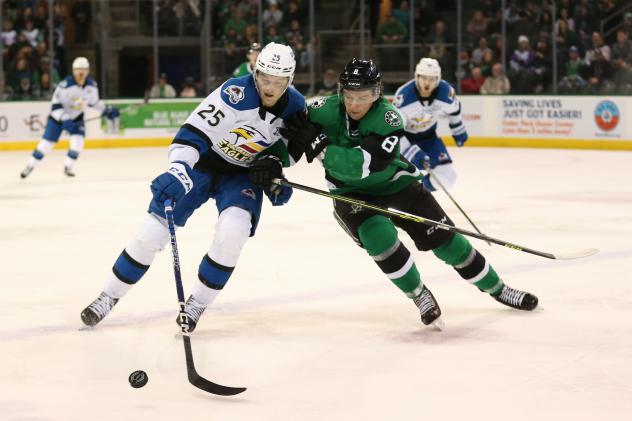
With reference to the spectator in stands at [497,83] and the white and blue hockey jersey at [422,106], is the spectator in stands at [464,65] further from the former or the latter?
the white and blue hockey jersey at [422,106]

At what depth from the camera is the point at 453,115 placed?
7.75 m

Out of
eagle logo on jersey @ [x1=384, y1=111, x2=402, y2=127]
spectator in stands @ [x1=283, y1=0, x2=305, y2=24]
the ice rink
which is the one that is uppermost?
spectator in stands @ [x1=283, y1=0, x2=305, y2=24]

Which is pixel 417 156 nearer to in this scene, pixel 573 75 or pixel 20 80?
pixel 573 75

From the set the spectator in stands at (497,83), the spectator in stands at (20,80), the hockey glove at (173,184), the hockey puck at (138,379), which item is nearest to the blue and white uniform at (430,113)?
the hockey glove at (173,184)

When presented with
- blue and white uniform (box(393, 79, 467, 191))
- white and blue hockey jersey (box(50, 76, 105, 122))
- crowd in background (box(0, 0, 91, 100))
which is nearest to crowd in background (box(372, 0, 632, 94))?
crowd in background (box(0, 0, 91, 100))

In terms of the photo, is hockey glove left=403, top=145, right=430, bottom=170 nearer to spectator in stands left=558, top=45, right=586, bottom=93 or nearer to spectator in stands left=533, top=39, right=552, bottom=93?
spectator in stands left=558, top=45, right=586, bottom=93

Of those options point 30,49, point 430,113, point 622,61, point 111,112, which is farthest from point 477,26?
point 430,113

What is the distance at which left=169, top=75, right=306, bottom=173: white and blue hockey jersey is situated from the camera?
4.08 meters

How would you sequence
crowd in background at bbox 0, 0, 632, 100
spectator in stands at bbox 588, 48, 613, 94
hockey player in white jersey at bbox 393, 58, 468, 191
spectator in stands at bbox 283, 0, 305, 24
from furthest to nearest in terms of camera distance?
spectator in stands at bbox 283, 0, 305, 24 → crowd in background at bbox 0, 0, 632, 100 → spectator in stands at bbox 588, 48, 613, 94 → hockey player in white jersey at bbox 393, 58, 468, 191

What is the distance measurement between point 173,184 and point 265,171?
346 millimetres

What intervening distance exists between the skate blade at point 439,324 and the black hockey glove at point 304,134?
2.64 ft

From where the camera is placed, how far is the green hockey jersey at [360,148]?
4020 mm

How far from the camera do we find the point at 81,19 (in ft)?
52.3

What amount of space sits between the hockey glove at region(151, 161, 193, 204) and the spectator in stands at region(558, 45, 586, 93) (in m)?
11.0
